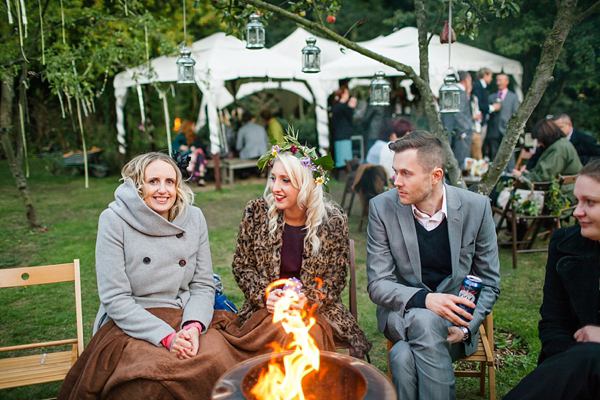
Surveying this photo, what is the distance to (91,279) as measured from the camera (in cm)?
603

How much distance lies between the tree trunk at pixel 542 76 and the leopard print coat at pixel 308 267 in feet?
4.96

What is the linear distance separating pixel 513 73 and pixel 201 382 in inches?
479

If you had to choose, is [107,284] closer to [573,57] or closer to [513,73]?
[513,73]

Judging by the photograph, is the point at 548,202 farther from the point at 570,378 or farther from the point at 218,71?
the point at 218,71

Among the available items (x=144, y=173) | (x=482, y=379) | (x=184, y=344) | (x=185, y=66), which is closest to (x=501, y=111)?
(x=185, y=66)

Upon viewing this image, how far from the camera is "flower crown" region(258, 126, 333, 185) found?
350 cm

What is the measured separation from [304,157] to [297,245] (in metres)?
0.62

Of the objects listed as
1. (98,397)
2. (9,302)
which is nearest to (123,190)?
(98,397)

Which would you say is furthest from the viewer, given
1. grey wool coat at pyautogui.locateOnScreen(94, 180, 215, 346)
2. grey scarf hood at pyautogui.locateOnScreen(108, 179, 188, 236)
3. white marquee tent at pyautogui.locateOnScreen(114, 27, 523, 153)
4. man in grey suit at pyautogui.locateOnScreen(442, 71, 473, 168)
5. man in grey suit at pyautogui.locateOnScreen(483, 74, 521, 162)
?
white marquee tent at pyautogui.locateOnScreen(114, 27, 523, 153)

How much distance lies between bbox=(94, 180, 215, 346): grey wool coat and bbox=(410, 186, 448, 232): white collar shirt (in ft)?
4.83

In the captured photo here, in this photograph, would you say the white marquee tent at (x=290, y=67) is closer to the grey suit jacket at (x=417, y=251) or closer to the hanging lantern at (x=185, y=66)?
the hanging lantern at (x=185, y=66)

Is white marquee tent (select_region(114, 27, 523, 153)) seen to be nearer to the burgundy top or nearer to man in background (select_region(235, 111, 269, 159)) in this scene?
man in background (select_region(235, 111, 269, 159))

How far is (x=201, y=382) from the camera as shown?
2.82 meters

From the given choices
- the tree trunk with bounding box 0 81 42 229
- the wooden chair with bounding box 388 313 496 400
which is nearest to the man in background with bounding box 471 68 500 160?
the wooden chair with bounding box 388 313 496 400
